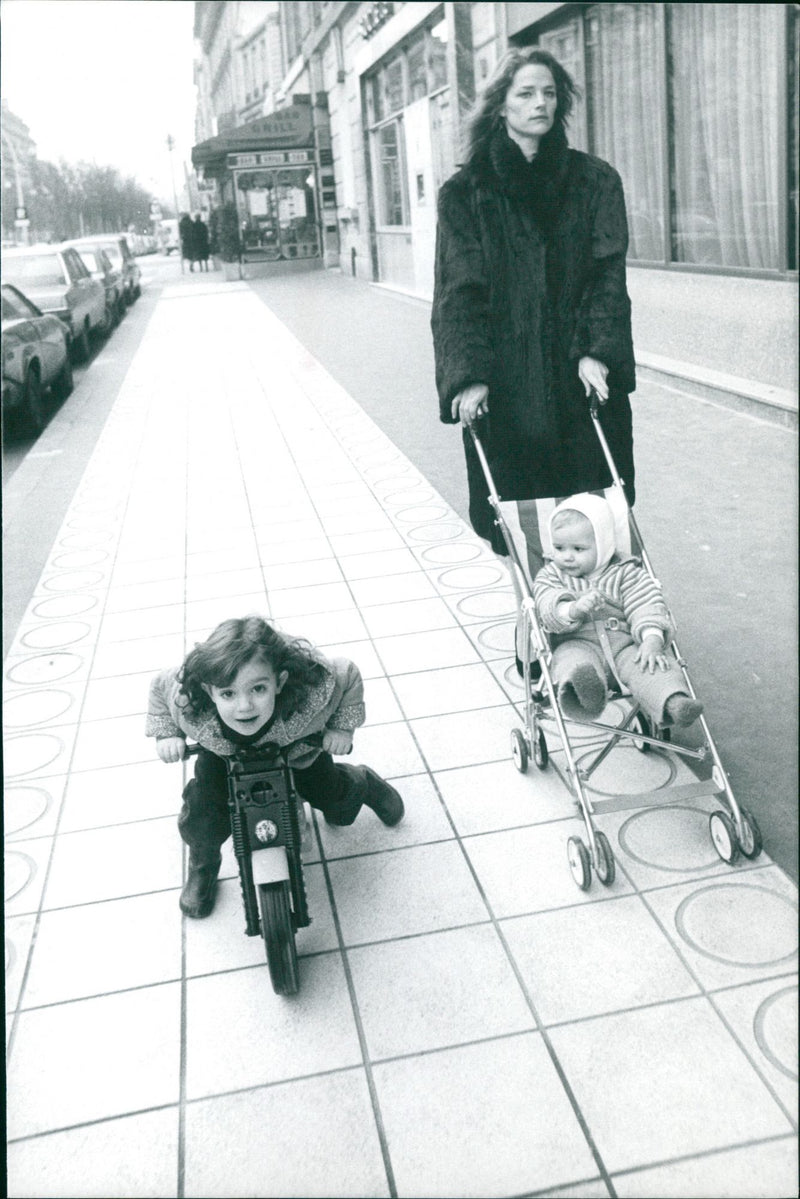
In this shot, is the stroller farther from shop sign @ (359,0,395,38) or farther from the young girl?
shop sign @ (359,0,395,38)

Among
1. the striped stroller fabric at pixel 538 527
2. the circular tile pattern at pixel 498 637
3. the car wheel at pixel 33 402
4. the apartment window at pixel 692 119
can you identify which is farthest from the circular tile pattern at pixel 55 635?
the car wheel at pixel 33 402

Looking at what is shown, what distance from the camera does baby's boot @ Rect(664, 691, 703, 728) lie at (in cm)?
272

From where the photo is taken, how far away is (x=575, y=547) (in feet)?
9.59

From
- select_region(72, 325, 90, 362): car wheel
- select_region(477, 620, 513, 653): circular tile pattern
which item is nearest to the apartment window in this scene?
select_region(477, 620, 513, 653): circular tile pattern

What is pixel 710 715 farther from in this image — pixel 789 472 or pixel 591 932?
pixel 789 472

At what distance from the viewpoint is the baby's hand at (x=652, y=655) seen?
283cm

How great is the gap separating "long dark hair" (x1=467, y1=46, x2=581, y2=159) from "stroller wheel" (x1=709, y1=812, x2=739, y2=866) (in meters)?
1.57

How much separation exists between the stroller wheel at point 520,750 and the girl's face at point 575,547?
52cm

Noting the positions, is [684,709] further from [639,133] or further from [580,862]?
[639,133]

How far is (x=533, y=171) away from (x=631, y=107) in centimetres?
26

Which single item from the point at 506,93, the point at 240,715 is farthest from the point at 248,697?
the point at 506,93

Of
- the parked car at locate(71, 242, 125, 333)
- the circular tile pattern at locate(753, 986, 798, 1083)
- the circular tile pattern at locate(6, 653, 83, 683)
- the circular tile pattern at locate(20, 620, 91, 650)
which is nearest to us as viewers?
the circular tile pattern at locate(753, 986, 798, 1083)

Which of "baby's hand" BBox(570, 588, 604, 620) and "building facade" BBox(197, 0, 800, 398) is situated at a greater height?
"building facade" BBox(197, 0, 800, 398)

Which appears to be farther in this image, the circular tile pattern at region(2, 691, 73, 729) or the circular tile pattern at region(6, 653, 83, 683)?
the circular tile pattern at region(6, 653, 83, 683)
